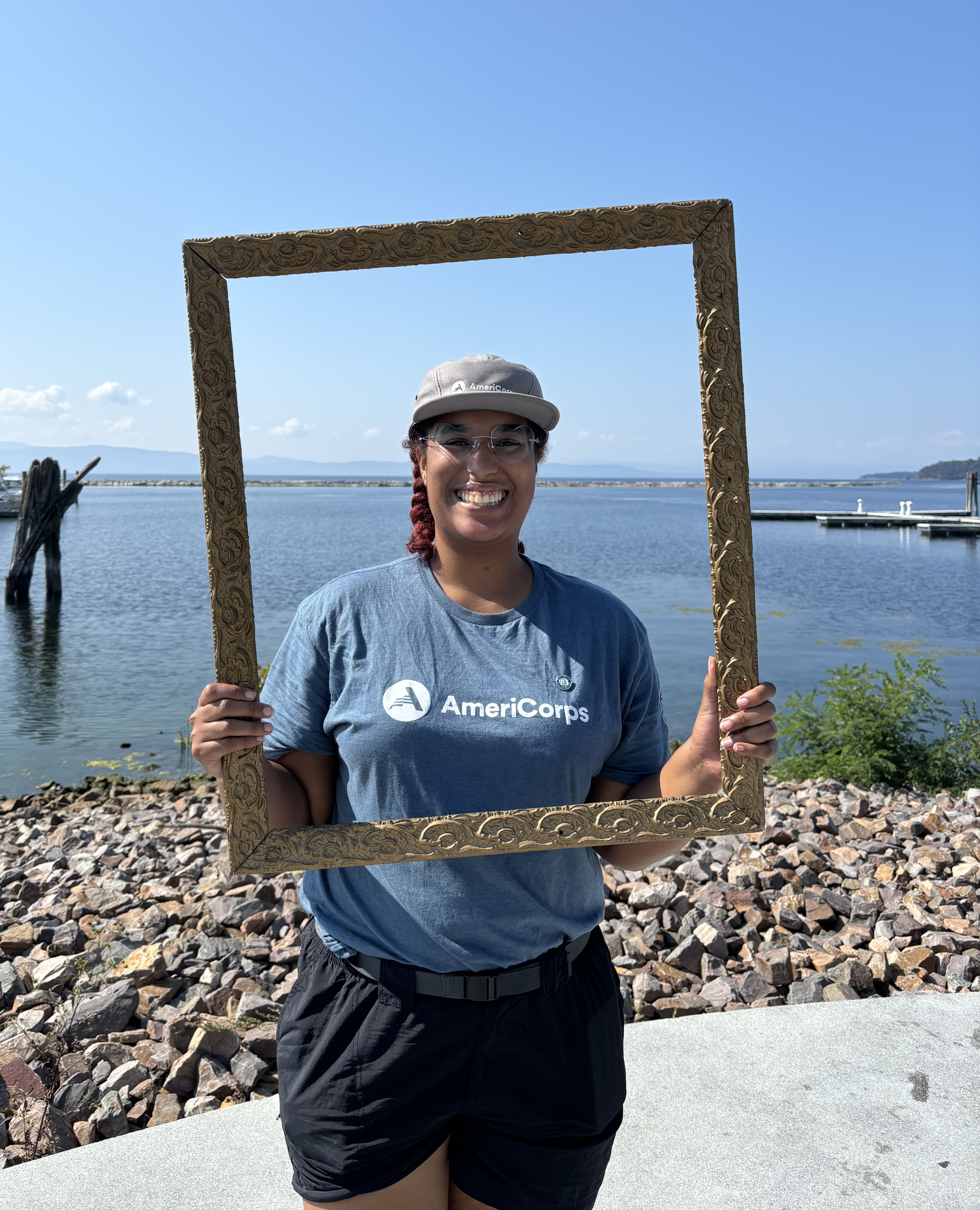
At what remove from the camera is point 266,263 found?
1992 mm

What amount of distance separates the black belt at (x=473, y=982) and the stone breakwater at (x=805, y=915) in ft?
7.56

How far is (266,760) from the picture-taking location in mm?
2059

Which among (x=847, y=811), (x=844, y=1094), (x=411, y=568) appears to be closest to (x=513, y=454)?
(x=411, y=568)

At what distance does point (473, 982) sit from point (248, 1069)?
83.0 inches

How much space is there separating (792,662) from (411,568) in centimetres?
299

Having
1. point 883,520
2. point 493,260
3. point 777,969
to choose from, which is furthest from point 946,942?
point 493,260

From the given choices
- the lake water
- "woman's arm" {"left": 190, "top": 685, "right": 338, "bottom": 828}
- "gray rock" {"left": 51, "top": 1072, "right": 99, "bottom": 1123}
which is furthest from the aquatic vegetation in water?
"gray rock" {"left": 51, "top": 1072, "right": 99, "bottom": 1123}

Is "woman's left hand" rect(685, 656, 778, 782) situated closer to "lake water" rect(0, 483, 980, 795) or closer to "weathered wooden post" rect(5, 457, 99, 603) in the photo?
"lake water" rect(0, 483, 980, 795)

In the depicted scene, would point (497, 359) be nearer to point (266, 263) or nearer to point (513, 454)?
point (513, 454)

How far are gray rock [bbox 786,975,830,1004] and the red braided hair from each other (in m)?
2.92

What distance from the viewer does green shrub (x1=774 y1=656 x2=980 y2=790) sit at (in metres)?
7.31

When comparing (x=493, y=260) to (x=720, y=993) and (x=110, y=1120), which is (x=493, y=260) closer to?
(x=110, y=1120)

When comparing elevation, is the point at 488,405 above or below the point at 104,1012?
above

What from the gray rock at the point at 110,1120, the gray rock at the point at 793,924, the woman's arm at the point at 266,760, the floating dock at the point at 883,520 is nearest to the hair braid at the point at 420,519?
the woman's arm at the point at 266,760
